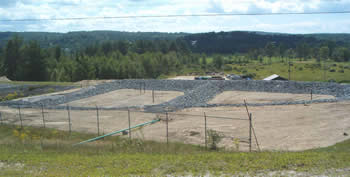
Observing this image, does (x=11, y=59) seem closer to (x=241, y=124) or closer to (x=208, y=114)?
(x=208, y=114)

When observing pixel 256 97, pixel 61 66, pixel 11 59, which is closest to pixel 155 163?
pixel 256 97

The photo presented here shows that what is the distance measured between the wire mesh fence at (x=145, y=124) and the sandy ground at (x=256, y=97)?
41.8ft

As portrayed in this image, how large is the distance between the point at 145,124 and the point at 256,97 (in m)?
21.3

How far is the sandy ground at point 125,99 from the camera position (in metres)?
40.9

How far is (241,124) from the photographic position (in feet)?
84.2

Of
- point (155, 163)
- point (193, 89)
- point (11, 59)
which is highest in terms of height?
point (11, 59)

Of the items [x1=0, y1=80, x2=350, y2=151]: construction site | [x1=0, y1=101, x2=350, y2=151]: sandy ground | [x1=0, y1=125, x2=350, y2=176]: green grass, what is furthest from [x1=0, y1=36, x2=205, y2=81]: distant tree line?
[x1=0, y1=125, x2=350, y2=176]: green grass

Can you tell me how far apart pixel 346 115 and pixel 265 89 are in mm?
20845

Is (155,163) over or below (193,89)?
over

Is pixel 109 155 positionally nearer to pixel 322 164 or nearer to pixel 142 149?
pixel 142 149

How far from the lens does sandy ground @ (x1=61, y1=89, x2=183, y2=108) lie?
40.9 meters

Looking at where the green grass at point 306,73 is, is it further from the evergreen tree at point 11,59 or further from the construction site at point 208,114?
the evergreen tree at point 11,59

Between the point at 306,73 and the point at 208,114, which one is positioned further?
the point at 306,73

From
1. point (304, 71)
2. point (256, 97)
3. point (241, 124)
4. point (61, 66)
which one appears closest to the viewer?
point (241, 124)
